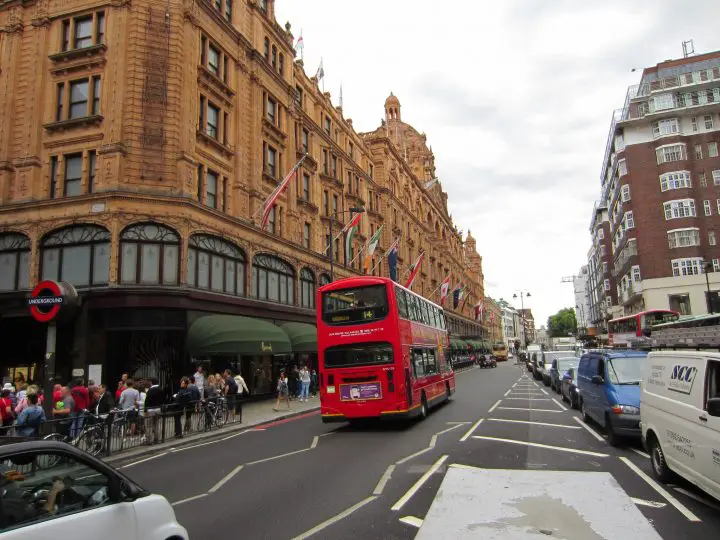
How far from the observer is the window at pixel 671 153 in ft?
165

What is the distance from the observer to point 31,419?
35.9 feet

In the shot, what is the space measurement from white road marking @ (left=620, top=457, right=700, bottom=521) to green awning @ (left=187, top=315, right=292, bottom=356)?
53.4 feet

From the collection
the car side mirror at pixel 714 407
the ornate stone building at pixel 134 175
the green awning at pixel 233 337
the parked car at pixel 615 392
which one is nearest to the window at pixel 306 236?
the ornate stone building at pixel 134 175

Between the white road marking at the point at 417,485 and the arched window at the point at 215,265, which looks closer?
the white road marking at the point at 417,485

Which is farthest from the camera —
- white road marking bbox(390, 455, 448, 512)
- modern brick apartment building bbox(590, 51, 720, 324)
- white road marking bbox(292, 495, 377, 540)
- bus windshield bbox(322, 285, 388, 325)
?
modern brick apartment building bbox(590, 51, 720, 324)

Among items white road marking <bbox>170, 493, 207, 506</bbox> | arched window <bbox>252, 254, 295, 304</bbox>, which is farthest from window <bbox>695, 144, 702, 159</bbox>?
white road marking <bbox>170, 493, 207, 506</bbox>

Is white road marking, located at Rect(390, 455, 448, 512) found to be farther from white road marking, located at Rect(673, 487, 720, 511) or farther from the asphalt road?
white road marking, located at Rect(673, 487, 720, 511)

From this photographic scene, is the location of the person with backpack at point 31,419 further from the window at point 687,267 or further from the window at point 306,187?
the window at point 687,267

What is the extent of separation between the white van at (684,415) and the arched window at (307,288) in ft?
83.6

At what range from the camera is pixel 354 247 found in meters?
44.5

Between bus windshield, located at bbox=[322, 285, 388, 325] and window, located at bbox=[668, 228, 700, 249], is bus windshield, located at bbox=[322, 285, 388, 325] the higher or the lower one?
the lower one

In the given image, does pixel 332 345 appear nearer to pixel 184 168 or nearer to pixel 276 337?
pixel 276 337

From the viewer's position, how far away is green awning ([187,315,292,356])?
21.2 meters

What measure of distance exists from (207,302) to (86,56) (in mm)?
12893
